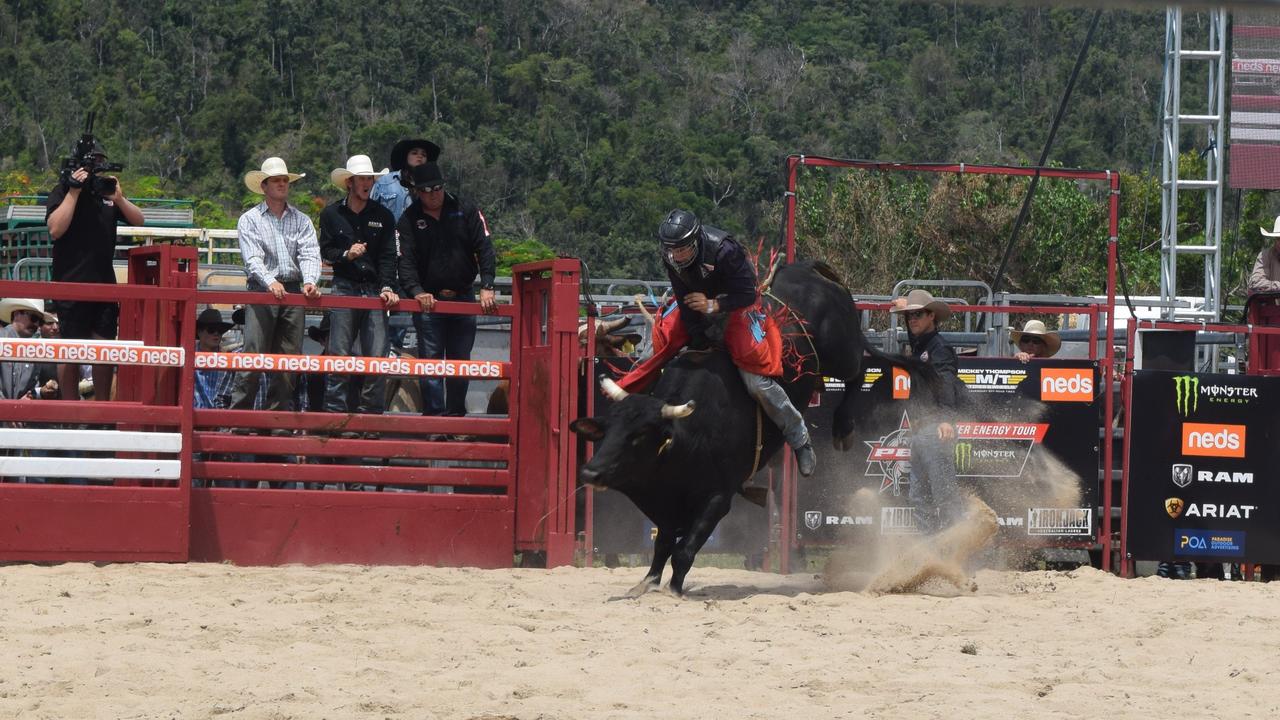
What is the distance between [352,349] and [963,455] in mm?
4157

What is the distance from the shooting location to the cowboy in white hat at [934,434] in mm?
9688

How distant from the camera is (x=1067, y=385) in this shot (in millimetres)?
10562

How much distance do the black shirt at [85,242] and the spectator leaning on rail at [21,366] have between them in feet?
2.22

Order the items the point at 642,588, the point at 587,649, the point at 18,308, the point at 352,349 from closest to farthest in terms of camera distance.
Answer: the point at 587,649 → the point at 642,588 → the point at 352,349 → the point at 18,308

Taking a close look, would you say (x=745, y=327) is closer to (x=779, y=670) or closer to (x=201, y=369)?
(x=779, y=670)

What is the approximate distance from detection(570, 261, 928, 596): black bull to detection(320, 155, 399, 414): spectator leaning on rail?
2.00 m

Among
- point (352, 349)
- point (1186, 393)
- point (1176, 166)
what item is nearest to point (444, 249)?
point (352, 349)

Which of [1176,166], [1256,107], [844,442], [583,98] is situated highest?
[583,98]

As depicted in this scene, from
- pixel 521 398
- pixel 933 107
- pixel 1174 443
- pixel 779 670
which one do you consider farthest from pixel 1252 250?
pixel 933 107

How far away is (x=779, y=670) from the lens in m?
6.36

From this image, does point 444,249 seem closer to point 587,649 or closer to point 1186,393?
point 587,649

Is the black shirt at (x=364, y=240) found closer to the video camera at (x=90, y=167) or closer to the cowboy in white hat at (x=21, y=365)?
the video camera at (x=90, y=167)

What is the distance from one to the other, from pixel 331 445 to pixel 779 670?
13.4ft

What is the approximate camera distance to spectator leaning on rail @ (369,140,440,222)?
403 inches
